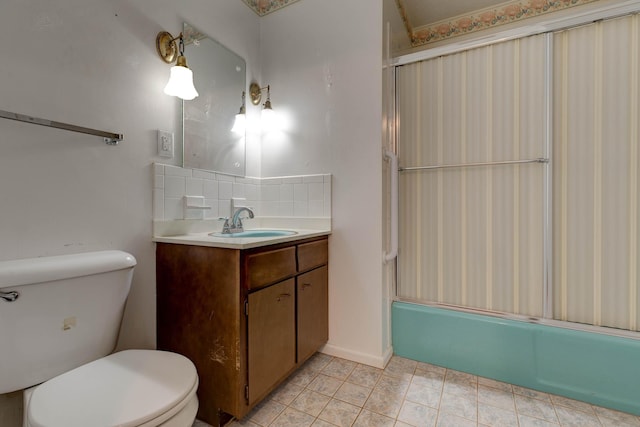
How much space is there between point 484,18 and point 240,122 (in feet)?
6.71

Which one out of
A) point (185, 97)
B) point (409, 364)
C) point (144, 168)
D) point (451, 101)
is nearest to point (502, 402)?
point (409, 364)

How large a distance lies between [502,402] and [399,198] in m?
1.18

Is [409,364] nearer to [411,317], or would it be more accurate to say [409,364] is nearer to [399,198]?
[411,317]

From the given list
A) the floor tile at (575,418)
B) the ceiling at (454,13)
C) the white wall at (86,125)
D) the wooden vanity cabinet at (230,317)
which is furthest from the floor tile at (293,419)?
the ceiling at (454,13)

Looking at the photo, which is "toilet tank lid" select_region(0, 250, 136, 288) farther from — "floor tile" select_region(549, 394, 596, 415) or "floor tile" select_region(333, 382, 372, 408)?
"floor tile" select_region(549, 394, 596, 415)

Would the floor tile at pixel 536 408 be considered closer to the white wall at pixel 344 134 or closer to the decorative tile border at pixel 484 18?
the white wall at pixel 344 134

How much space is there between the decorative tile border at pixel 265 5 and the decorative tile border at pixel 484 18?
0.82m

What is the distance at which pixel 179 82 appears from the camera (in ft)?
4.32

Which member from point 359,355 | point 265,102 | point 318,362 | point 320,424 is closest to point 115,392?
point 320,424

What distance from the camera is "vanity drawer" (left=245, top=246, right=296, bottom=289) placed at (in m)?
1.16

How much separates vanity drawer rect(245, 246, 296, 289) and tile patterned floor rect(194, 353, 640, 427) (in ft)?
1.97

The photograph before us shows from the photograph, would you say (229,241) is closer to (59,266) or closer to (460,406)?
(59,266)

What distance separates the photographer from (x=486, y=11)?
2.17 meters

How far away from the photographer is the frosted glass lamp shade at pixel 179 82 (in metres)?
1.31
